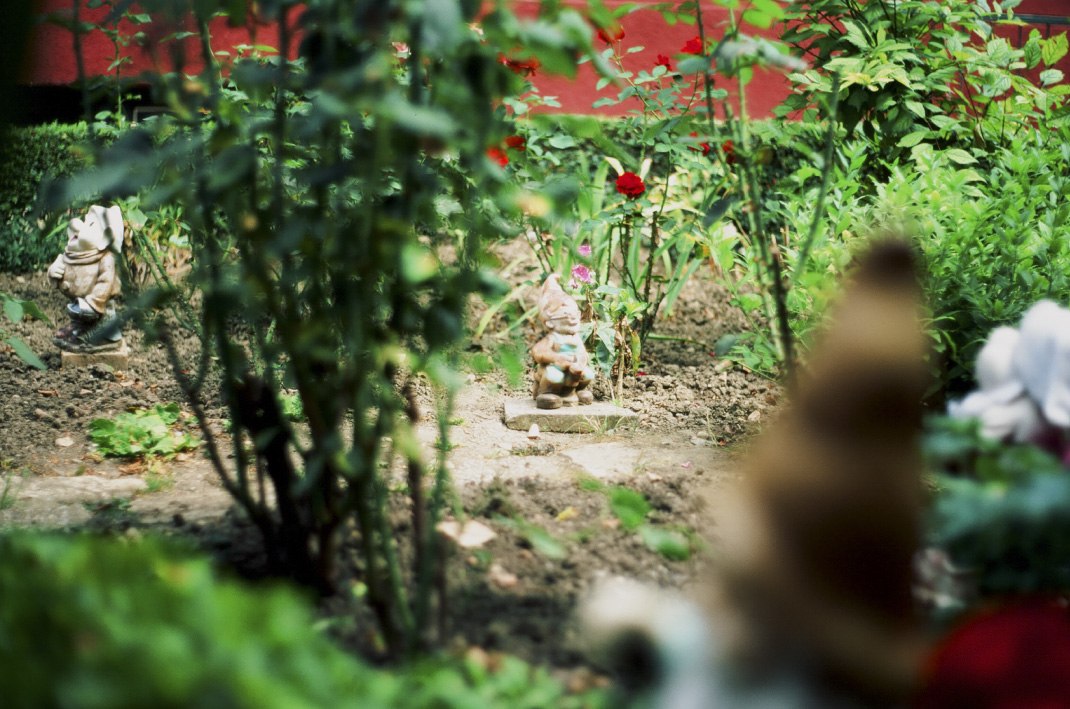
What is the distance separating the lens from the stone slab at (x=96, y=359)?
4.86 meters

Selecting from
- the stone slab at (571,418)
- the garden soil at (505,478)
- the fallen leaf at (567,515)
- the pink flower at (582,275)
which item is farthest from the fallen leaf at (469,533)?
the pink flower at (582,275)

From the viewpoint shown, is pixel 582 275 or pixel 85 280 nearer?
pixel 582 275

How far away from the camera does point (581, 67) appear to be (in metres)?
7.06

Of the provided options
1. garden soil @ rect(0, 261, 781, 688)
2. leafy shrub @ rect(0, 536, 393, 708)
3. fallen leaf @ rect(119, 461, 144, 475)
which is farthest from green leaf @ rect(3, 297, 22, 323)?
leafy shrub @ rect(0, 536, 393, 708)

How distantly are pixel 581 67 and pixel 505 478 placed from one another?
16.2 feet

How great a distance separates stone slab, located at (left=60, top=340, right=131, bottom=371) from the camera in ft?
15.9

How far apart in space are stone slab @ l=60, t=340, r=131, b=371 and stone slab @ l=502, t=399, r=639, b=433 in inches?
86.7

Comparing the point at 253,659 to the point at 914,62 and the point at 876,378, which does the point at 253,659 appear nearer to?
the point at 876,378

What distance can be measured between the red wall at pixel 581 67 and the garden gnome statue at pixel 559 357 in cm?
376

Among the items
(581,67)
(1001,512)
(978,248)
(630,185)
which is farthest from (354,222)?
(581,67)

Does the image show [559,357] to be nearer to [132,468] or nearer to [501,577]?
[132,468]

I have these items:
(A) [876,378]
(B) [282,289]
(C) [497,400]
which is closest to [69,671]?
(B) [282,289]

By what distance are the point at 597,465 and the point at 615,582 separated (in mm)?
1265

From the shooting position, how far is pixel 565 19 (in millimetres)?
1464
